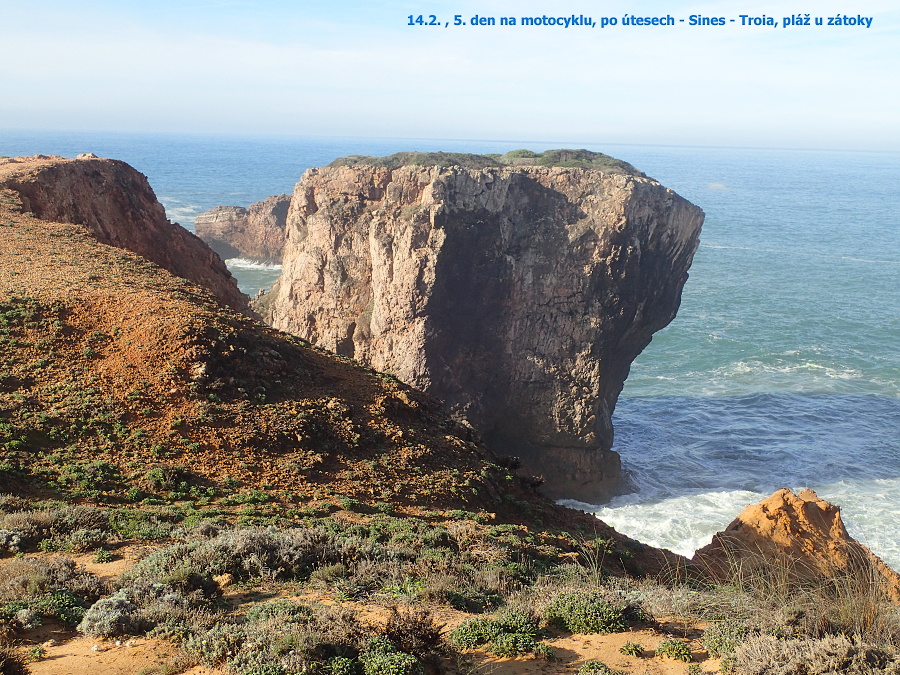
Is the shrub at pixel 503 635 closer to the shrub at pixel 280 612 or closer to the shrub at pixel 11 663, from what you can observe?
the shrub at pixel 280 612

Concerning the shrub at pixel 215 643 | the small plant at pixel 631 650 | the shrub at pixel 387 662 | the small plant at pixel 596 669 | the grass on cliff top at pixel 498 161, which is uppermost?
the grass on cliff top at pixel 498 161

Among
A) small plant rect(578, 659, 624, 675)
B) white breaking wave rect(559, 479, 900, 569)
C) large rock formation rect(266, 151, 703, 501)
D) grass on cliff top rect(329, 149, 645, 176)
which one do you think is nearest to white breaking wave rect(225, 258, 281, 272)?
grass on cliff top rect(329, 149, 645, 176)

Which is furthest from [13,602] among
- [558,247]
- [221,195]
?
[221,195]

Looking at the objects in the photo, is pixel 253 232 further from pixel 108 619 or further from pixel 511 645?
pixel 511 645

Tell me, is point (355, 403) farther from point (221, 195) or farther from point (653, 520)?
point (221, 195)

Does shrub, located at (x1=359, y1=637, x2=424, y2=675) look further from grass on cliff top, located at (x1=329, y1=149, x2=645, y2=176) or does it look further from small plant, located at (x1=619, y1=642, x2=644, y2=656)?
grass on cliff top, located at (x1=329, y1=149, x2=645, y2=176)

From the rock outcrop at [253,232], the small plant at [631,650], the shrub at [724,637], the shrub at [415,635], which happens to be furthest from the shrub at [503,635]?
the rock outcrop at [253,232]
